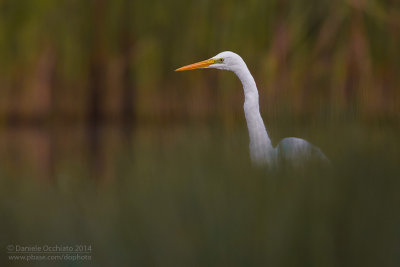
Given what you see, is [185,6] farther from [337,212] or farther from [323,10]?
[337,212]

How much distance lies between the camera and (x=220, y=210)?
1604mm

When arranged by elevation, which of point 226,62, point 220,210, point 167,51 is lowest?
point 220,210

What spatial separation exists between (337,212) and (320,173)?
0.21 meters

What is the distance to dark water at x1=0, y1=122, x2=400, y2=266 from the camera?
153cm

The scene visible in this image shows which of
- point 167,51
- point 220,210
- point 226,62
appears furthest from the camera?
point 167,51

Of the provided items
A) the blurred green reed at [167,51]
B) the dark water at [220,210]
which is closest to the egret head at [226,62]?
the dark water at [220,210]

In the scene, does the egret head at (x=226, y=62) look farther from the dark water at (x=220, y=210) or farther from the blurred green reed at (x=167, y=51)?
the blurred green reed at (x=167, y=51)

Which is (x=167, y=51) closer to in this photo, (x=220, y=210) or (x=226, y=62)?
(x=226, y=62)

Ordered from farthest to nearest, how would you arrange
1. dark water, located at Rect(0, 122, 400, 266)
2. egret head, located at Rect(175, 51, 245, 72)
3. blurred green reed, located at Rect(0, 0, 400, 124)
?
blurred green reed, located at Rect(0, 0, 400, 124) < egret head, located at Rect(175, 51, 245, 72) < dark water, located at Rect(0, 122, 400, 266)

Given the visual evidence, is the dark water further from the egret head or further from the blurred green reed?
the blurred green reed

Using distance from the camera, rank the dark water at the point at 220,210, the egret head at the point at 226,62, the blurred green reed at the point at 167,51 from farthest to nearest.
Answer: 1. the blurred green reed at the point at 167,51
2. the egret head at the point at 226,62
3. the dark water at the point at 220,210

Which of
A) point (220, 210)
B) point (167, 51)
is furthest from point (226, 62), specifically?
point (167, 51)

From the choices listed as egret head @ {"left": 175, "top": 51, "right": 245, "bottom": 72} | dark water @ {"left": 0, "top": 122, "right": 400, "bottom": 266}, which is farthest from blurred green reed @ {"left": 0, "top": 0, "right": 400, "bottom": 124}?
dark water @ {"left": 0, "top": 122, "right": 400, "bottom": 266}

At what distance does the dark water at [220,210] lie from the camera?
5.01 ft
